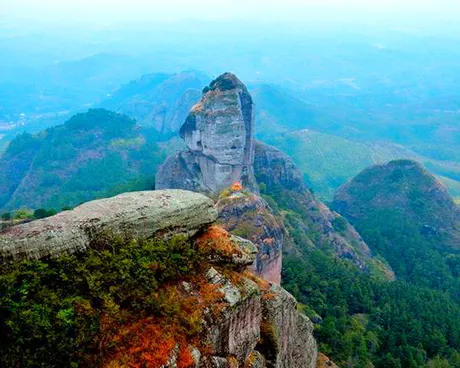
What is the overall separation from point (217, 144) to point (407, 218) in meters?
47.3

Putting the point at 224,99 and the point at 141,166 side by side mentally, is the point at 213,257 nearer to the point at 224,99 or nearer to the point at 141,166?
the point at 224,99

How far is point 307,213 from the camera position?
253 ft

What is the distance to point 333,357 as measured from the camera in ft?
120

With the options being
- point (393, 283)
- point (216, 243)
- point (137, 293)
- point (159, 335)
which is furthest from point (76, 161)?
point (159, 335)

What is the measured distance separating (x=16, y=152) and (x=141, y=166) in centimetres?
3985

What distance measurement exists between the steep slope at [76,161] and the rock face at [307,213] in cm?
3589

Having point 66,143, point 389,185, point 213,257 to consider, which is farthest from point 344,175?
point 213,257

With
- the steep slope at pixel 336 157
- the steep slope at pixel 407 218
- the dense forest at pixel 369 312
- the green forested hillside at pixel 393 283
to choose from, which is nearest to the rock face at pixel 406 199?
the steep slope at pixel 407 218

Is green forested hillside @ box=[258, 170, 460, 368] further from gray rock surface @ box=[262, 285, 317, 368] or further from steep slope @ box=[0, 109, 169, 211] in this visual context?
steep slope @ box=[0, 109, 169, 211]

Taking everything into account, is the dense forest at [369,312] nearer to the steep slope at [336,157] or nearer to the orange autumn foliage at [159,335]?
the orange autumn foliage at [159,335]

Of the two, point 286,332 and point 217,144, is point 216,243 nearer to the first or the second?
point 286,332

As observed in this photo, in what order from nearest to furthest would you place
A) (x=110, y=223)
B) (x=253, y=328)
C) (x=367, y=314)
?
(x=110, y=223)
(x=253, y=328)
(x=367, y=314)

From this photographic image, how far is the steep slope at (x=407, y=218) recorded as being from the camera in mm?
77456

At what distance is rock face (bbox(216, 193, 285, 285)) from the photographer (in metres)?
42.6
